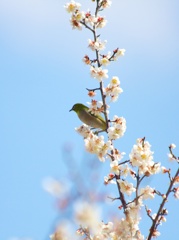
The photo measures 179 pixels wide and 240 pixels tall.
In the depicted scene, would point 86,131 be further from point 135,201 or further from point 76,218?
point 76,218

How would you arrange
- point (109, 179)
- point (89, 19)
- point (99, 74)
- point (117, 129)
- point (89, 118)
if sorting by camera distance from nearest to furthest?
point (109, 179), point (117, 129), point (89, 118), point (99, 74), point (89, 19)

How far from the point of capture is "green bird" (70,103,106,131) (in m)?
4.58

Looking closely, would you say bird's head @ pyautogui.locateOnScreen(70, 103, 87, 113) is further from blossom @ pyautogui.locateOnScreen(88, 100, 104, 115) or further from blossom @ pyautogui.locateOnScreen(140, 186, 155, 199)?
blossom @ pyautogui.locateOnScreen(140, 186, 155, 199)

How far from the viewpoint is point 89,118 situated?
4.64m

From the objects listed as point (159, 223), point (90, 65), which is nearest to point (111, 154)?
point (159, 223)

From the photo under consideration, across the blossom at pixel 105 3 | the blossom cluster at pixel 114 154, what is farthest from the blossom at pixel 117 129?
the blossom at pixel 105 3

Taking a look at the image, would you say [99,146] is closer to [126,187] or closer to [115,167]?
[115,167]

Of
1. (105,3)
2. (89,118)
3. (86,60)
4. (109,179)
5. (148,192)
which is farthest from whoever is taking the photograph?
(105,3)

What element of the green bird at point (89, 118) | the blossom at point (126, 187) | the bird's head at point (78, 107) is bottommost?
the blossom at point (126, 187)

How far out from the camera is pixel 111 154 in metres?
4.32

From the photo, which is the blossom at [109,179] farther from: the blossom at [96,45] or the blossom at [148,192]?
the blossom at [96,45]

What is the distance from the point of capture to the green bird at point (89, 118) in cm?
458

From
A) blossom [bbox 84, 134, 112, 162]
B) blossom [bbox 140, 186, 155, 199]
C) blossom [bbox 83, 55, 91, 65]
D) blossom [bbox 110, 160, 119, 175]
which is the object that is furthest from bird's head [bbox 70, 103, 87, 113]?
blossom [bbox 140, 186, 155, 199]

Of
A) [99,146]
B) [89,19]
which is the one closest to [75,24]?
[89,19]
